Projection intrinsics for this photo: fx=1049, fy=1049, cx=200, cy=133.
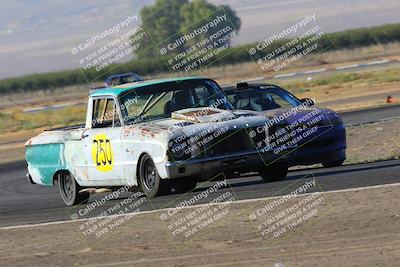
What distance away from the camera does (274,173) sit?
14.9 m

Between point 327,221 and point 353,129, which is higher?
point 327,221

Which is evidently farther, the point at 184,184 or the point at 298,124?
the point at 298,124

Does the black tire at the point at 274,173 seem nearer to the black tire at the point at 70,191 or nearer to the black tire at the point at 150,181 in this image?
the black tire at the point at 150,181

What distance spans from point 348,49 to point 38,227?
Result: 82.8m

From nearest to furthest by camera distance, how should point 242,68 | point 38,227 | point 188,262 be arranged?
point 188,262, point 38,227, point 242,68

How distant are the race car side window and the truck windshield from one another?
0.22m

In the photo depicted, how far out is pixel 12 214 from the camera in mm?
14734

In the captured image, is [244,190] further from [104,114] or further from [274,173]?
[104,114]

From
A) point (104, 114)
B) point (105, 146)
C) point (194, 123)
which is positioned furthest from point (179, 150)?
point (104, 114)

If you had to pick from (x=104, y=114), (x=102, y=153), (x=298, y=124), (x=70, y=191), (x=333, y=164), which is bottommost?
(x=333, y=164)

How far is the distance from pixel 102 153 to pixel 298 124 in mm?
2762

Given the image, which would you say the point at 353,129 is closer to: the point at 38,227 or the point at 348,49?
the point at 38,227

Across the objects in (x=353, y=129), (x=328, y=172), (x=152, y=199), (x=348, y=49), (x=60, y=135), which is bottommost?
(x=348, y=49)

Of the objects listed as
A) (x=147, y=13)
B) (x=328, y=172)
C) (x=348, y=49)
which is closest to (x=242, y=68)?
(x=348, y=49)
